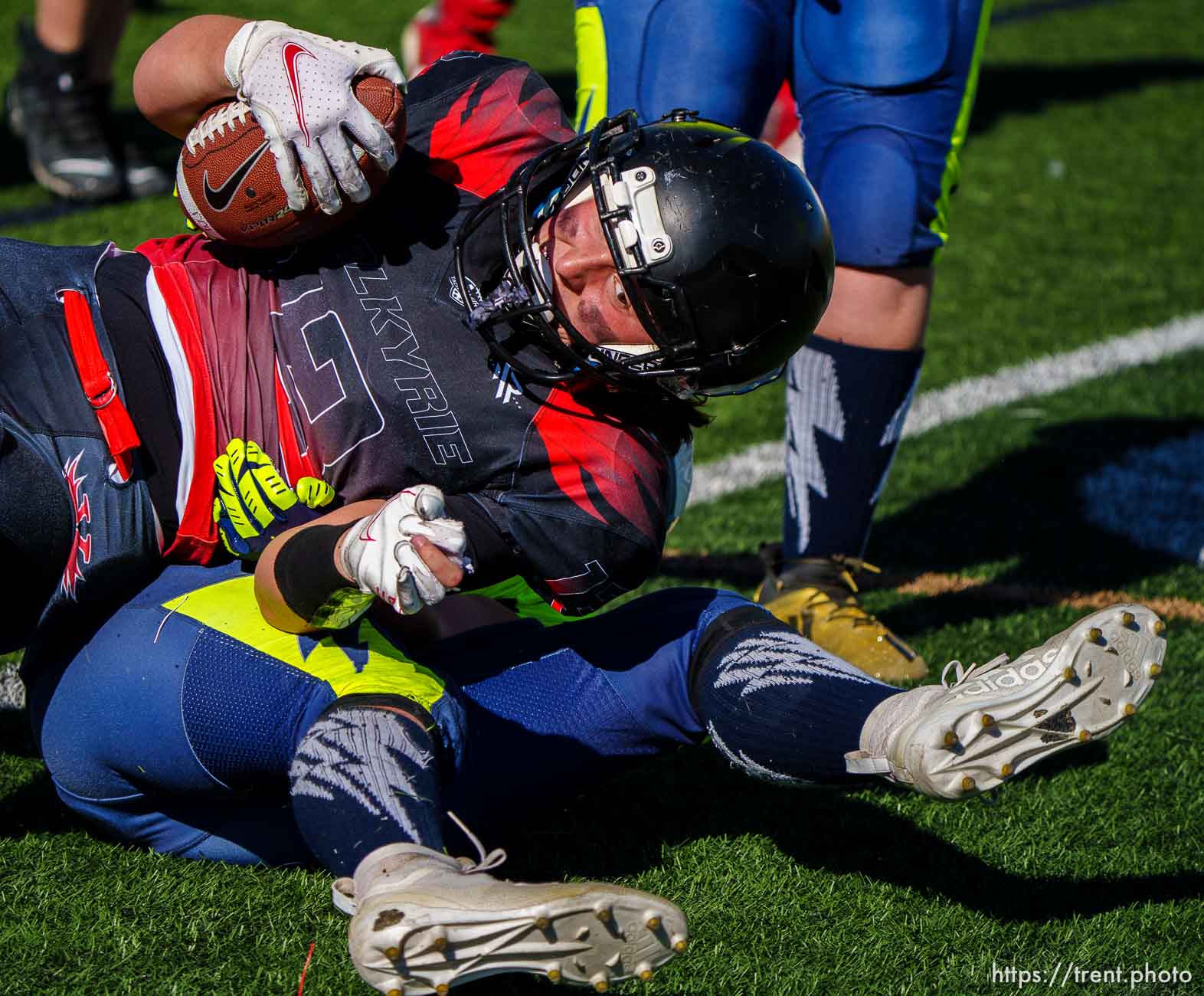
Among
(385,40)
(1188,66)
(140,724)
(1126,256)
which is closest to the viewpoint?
(140,724)

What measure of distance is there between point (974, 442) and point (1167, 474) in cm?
54

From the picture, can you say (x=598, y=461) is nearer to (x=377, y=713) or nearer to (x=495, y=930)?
(x=377, y=713)

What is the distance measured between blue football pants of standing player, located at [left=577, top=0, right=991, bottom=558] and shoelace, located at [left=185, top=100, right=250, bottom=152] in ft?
3.15

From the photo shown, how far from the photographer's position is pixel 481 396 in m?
2.12

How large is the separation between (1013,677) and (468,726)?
0.77 metres

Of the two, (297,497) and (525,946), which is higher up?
(297,497)

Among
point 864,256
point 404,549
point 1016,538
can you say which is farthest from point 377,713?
point 1016,538

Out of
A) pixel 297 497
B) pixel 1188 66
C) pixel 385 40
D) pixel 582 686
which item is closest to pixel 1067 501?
pixel 582 686

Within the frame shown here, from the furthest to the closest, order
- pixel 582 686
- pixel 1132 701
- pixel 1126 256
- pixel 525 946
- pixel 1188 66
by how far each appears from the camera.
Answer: pixel 1188 66, pixel 1126 256, pixel 582 686, pixel 1132 701, pixel 525 946

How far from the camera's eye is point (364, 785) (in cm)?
183

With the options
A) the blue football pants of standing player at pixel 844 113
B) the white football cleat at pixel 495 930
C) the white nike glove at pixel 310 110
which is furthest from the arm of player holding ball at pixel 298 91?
the white football cleat at pixel 495 930

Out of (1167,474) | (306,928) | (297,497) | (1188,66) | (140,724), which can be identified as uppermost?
(297,497)

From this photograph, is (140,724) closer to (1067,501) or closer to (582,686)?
(582,686)

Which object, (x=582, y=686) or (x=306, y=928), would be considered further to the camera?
(x=582, y=686)
